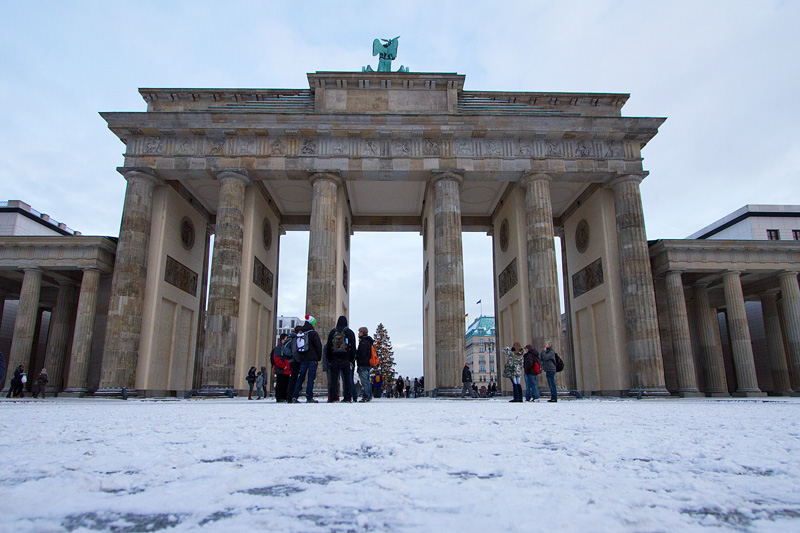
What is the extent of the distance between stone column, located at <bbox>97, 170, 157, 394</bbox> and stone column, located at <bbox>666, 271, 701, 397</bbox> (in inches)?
938

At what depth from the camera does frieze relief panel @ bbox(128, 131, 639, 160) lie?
23.1m

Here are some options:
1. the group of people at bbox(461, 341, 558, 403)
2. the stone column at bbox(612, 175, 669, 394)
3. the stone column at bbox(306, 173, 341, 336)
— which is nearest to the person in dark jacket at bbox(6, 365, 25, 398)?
the stone column at bbox(306, 173, 341, 336)

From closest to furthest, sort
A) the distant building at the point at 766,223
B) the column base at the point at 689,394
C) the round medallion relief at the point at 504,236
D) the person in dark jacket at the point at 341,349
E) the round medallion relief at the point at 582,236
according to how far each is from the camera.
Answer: the person in dark jacket at the point at 341,349
the column base at the point at 689,394
the round medallion relief at the point at 582,236
the round medallion relief at the point at 504,236
the distant building at the point at 766,223

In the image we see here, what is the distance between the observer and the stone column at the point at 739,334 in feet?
80.6

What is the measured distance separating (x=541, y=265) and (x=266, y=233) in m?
14.6

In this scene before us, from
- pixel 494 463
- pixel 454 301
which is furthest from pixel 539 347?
pixel 494 463

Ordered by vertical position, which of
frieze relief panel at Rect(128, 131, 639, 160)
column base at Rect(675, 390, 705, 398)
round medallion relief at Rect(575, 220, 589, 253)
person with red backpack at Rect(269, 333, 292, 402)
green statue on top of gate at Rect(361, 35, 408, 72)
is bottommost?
column base at Rect(675, 390, 705, 398)

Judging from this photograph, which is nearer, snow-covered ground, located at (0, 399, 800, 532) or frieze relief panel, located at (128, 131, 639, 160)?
snow-covered ground, located at (0, 399, 800, 532)

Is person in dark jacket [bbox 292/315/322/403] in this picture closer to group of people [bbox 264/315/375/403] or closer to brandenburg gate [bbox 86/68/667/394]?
group of people [bbox 264/315/375/403]

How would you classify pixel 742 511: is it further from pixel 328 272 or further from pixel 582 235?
pixel 582 235

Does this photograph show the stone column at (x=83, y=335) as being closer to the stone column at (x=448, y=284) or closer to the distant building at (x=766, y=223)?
the stone column at (x=448, y=284)

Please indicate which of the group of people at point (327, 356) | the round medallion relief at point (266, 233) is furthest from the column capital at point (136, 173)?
the group of people at point (327, 356)

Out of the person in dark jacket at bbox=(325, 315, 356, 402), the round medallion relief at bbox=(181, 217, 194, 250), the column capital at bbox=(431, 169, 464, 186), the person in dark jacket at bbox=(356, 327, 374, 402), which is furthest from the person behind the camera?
the round medallion relief at bbox=(181, 217, 194, 250)

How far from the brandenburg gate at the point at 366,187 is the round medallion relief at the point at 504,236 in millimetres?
1479
